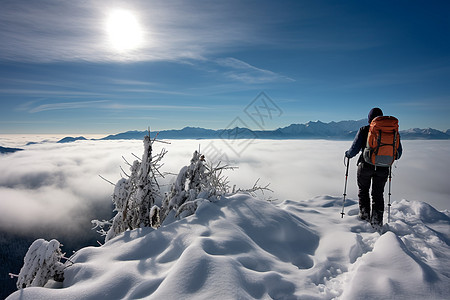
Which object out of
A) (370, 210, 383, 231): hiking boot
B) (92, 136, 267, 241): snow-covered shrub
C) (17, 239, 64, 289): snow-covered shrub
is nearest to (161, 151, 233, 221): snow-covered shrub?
(92, 136, 267, 241): snow-covered shrub

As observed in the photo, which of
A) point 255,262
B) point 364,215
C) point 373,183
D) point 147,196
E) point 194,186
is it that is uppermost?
point 373,183

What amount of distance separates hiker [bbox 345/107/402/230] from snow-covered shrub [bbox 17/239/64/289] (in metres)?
6.61

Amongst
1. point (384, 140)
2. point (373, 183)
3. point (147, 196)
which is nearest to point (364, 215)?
point (373, 183)

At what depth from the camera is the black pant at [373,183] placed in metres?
5.80

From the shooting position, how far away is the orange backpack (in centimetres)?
552

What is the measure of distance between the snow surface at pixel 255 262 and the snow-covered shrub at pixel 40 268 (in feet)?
0.48

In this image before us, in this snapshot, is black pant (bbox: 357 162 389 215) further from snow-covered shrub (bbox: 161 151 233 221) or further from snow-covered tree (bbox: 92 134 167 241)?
snow-covered tree (bbox: 92 134 167 241)

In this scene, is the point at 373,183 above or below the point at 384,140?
below

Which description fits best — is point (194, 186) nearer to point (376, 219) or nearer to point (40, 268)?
point (40, 268)

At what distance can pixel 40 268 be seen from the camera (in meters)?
3.00

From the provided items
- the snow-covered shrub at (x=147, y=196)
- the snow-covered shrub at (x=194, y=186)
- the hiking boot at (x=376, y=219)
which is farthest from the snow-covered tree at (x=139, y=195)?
the hiking boot at (x=376, y=219)

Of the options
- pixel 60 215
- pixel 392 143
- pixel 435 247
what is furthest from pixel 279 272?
pixel 60 215

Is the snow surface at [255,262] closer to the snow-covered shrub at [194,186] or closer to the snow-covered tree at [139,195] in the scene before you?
the snow-covered shrub at [194,186]

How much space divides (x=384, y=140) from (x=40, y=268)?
23.4ft
